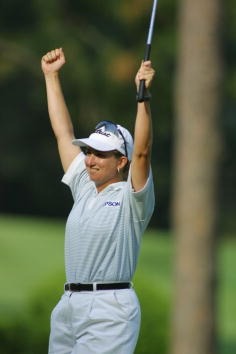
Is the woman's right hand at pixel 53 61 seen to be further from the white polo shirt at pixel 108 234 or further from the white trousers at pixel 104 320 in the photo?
the white trousers at pixel 104 320

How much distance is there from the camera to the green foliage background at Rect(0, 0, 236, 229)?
38469 mm

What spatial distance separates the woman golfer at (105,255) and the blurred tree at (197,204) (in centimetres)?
99

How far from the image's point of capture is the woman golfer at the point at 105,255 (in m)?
8.57

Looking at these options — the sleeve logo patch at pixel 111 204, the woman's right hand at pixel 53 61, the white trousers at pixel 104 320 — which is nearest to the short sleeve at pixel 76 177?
the sleeve logo patch at pixel 111 204

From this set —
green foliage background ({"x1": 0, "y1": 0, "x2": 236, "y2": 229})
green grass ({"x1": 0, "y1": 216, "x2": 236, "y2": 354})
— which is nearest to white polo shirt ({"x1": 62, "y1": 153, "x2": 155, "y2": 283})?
green grass ({"x1": 0, "y1": 216, "x2": 236, "y2": 354})

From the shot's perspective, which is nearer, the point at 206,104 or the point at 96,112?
the point at 206,104

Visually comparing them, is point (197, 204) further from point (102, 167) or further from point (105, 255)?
point (105, 255)

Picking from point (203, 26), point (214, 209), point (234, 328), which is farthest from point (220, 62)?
point (234, 328)

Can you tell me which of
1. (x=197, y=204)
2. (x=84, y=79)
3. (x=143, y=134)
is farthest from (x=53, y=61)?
(x=84, y=79)

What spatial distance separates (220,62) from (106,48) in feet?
95.8

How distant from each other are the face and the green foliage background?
2729 centimetres

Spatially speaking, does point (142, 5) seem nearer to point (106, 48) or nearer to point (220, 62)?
point (106, 48)

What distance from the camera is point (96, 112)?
134ft

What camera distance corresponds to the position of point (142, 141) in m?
8.34
